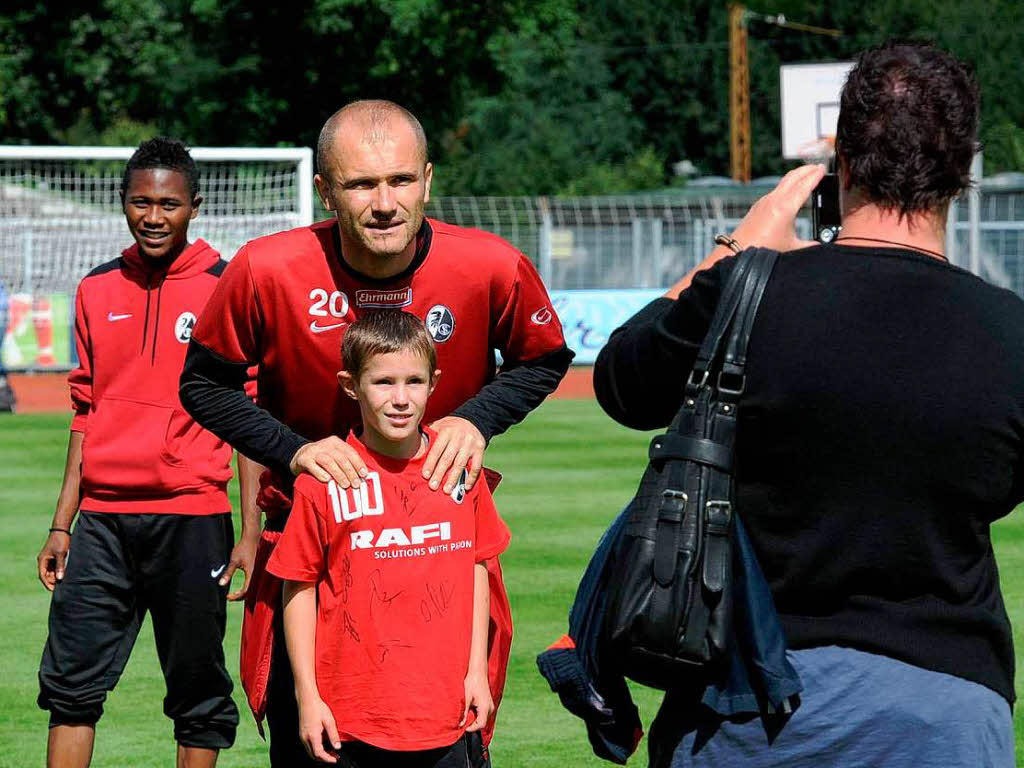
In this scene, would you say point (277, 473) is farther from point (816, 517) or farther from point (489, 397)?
point (816, 517)

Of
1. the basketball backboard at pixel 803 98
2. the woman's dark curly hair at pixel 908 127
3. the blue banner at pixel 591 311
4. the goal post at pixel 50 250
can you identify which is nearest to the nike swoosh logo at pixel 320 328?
the woman's dark curly hair at pixel 908 127

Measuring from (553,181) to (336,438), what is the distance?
52.5 m

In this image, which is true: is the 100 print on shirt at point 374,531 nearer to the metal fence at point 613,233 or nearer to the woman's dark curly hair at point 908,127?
the woman's dark curly hair at point 908,127

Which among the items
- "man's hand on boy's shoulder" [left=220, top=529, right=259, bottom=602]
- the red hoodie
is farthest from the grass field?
the red hoodie

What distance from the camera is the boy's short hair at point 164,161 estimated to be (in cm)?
607

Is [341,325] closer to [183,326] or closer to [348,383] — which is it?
[348,383]

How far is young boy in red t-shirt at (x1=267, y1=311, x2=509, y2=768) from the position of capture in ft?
13.4

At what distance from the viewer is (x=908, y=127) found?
2947 millimetres

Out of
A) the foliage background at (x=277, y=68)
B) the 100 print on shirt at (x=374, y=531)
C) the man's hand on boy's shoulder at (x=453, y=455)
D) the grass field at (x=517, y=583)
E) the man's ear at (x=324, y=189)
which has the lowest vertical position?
the grass field at (x=517, y=583)

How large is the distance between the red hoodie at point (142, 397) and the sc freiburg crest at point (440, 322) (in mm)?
1627

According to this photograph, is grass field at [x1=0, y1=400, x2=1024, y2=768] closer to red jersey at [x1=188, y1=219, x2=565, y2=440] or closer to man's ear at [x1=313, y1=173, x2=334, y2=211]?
red jersey at [x1=188, y1=219, x2=565, y2=440]

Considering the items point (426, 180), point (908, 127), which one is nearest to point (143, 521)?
point (426, 180)

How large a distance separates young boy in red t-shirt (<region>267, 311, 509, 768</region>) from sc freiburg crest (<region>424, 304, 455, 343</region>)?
200 mm

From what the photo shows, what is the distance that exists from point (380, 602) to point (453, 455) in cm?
40
